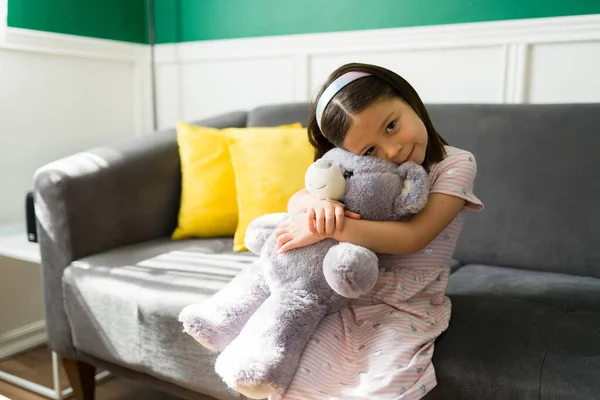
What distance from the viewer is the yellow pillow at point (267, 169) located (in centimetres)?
169

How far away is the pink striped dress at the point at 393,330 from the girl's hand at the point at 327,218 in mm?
151

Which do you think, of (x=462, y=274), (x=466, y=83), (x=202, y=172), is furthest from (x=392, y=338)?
(x=466, y=83)

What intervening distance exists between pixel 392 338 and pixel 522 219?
2.42 feet

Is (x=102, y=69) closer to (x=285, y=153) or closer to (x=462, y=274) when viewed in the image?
(x=285, y=153)

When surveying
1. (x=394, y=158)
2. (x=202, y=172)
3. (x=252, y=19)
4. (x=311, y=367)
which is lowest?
(x=311, y=367)

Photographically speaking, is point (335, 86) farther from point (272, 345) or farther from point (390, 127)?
point (272, 345)

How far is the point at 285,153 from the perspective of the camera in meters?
1.73

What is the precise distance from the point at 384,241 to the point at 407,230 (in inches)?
1.9

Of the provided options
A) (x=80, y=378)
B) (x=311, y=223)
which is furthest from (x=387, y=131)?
(x=80, y=378)

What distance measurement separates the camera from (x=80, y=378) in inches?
65.2

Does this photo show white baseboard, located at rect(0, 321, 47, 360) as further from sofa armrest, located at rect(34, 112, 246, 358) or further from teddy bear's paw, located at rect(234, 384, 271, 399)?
teddy bear's paw, located at rect(234, 384, 271, 399)

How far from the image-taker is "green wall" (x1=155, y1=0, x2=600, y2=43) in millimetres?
1818

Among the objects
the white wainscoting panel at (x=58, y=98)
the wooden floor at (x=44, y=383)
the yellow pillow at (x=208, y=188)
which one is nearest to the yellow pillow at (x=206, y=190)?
the yellow pillow at (x=208, y=188)

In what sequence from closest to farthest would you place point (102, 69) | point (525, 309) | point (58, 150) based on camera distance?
point (525, 309), point (58, 150), point (102, 69)
